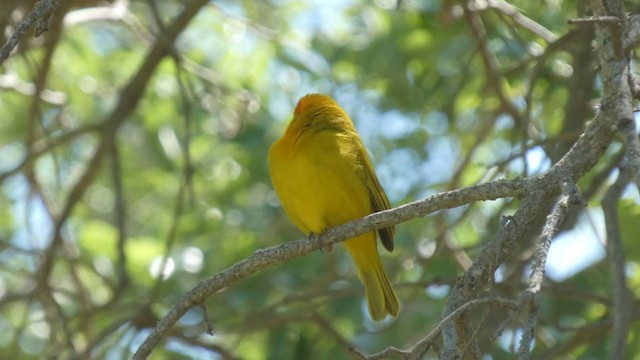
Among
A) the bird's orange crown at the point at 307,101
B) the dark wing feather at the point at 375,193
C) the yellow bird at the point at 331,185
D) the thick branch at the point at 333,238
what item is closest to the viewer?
the thick branch at the point at 333,238

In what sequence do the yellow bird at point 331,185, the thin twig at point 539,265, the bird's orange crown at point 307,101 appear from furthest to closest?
the bird's orange crown at point 307,101, the yellow bird at point 331,185, the thin twig at point 539,265

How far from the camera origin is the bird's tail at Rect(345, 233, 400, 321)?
5.13 meters

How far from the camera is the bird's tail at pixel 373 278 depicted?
202 inches

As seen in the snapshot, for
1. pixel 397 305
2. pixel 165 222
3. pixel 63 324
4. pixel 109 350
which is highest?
pixel 397 305

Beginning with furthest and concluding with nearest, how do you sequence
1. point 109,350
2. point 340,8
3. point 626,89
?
point 340,8, point 109,350, point 626,89

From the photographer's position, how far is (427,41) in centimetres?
645

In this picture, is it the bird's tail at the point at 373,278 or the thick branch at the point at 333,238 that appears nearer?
the thick branch at the point at 333,238

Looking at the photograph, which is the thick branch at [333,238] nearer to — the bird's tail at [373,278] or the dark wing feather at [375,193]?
the dark wing feather at [375,193]

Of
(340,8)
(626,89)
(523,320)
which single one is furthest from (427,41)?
(523,320)

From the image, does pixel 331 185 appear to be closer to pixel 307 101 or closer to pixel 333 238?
pixel 307 101

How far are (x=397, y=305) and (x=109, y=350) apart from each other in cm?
184

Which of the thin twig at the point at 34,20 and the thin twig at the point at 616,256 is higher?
the thin twig at the point at 34,20

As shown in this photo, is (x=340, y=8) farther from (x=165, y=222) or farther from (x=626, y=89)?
(x=626, y=89)

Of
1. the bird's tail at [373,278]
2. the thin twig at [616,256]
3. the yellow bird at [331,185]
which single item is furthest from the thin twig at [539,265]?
the bird's tail at [373,278]
